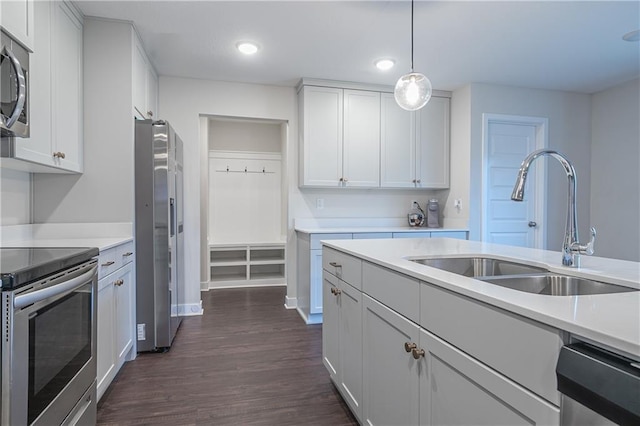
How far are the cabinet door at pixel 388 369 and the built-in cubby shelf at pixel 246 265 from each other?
3434 millimetres

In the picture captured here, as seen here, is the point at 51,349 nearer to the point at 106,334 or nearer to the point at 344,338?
the point at 106,334

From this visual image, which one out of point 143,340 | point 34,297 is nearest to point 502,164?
point 143,340

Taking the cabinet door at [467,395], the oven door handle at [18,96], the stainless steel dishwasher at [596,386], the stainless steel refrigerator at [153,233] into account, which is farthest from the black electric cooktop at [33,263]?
the stainless steel dishwasher at [596,386]

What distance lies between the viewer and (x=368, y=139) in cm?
387

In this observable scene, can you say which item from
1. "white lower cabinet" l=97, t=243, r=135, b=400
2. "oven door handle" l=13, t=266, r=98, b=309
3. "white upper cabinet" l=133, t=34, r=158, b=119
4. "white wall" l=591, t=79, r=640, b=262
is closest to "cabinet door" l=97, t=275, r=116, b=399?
"white lower cabinet" l=97, t=243, r=135, b=400

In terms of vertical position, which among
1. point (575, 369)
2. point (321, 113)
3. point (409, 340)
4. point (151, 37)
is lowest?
point (409, 340)

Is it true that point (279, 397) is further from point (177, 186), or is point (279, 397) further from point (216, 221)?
point (216, 221)

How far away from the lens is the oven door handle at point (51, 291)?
3.45 ft

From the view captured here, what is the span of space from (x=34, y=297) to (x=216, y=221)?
400 cm

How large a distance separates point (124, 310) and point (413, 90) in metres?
2.42

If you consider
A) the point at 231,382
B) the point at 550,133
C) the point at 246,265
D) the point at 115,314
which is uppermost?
the point at 550,133

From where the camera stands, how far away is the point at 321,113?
3703 millimetres

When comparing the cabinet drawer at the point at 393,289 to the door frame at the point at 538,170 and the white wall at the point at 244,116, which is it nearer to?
the white wall at the point at 244,116

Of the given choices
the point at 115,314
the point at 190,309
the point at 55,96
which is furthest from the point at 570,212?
the point at 190,309
